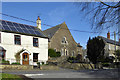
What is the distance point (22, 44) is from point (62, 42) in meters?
14.5

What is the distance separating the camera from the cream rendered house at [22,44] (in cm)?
2014

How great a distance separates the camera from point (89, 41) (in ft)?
91.5

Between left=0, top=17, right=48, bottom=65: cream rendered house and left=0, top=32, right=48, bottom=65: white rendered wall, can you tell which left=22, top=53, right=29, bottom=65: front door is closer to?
left=0, top=17, right=48, bottom=65: cream rendered house

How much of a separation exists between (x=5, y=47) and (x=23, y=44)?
10.7 feet

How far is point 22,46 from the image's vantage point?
22406mm

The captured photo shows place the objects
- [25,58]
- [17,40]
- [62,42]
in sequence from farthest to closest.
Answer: [62,42] < [25,58] < [17,40]

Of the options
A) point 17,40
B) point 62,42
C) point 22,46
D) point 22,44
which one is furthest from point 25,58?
point 62,42

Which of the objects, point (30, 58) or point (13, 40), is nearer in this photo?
point (13, 40)

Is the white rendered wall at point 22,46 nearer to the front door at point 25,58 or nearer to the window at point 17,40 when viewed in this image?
the window at point 17,40

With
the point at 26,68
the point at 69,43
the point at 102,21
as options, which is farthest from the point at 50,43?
the point at 102,21

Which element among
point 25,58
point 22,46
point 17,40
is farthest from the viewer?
point 22,46

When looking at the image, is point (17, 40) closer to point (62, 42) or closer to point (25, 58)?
point (25, 58)

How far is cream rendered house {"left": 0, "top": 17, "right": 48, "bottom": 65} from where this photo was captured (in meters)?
20.1

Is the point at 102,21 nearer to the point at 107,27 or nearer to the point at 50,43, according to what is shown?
the point at 107,27
